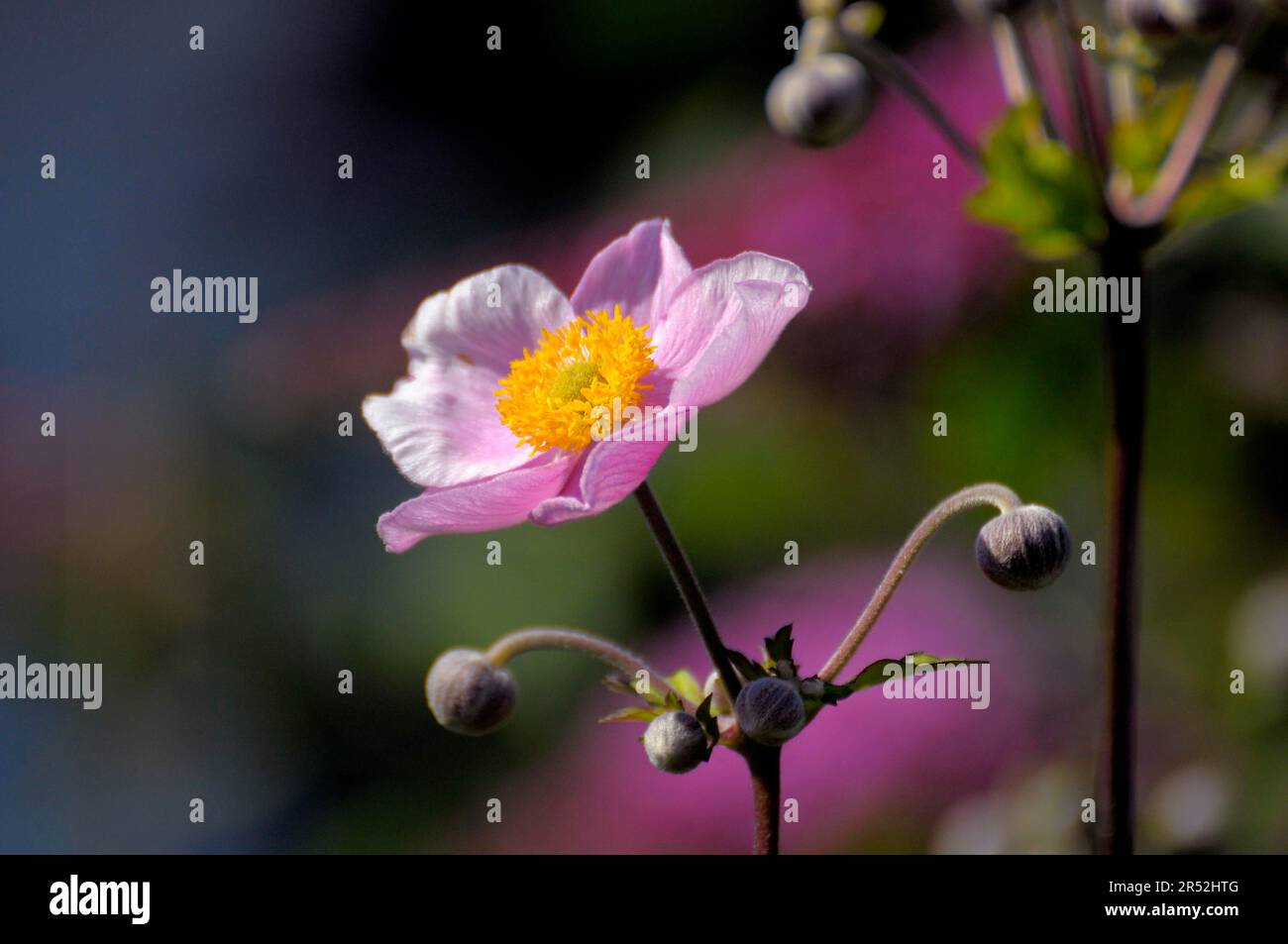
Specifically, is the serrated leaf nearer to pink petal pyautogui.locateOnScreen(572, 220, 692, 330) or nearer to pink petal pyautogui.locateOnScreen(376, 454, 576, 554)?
pink petal pyautogui.locateOnScreen(376, 454, 576, 554)

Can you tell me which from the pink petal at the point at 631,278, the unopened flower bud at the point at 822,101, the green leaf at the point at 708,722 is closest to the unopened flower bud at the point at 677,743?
the green leaf at the point at 708,722

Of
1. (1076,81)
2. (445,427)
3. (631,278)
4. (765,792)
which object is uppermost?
(1076,81)

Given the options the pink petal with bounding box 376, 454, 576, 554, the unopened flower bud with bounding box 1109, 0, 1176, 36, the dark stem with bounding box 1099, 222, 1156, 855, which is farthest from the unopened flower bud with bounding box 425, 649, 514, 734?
the unopened flower bud with bounding box 1109, 0, 1176, 36

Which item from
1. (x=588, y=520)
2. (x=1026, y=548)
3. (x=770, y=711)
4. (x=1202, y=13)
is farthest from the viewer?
(x=588, y=520)

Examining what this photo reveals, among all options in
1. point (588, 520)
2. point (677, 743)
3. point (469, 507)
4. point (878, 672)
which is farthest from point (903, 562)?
point (588, 520)

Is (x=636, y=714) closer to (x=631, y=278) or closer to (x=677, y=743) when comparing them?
(x=677, y=743)

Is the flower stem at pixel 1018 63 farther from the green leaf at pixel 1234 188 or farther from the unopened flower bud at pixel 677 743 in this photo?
the unopened flower bud at pixel 677 743
